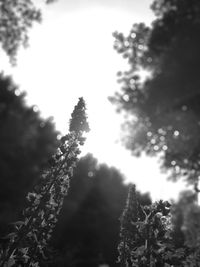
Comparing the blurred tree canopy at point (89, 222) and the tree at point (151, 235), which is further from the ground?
the blurred tree canopy at point (89, 222)

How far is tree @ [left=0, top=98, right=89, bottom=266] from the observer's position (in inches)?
637

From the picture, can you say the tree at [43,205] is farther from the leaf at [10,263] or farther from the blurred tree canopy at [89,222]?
the blurred tree canopy at [89,222]

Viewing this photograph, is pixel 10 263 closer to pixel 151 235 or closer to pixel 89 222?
pixel 151 235

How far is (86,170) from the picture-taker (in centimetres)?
6431

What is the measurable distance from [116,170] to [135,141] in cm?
5732

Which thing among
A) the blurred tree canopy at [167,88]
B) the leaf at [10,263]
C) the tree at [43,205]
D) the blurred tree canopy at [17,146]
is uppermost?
the blurred tree canopy at [17,146]

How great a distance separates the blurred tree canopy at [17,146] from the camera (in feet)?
159

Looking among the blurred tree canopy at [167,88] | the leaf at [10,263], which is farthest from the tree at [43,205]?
the blurred tree canopy at [167,88]

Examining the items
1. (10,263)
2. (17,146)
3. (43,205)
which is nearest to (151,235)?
(43,205)

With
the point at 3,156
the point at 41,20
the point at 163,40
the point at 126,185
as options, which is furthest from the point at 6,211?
the point at 163,40

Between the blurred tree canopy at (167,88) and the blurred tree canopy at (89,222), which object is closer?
the blurred tree canopy at (167,88)

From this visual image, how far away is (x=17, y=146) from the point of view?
2046 inches

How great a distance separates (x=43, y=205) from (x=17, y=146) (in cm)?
3672

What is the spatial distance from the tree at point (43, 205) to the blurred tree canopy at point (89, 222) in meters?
28.7
